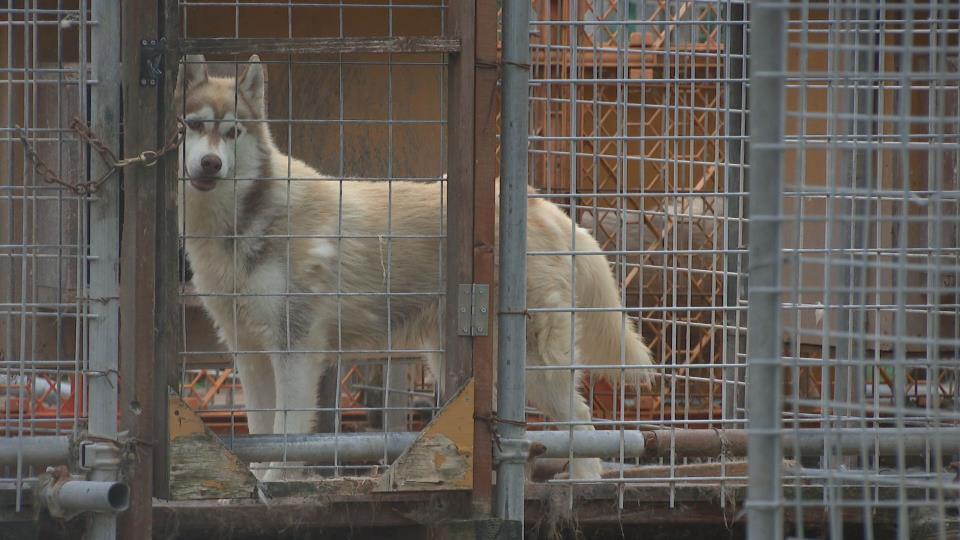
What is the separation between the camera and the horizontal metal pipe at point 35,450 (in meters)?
3.95

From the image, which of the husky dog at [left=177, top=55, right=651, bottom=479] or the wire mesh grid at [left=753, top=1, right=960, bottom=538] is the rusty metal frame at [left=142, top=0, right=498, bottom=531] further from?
the husky dog at [left=177, top=55, right=651, bottom=479]

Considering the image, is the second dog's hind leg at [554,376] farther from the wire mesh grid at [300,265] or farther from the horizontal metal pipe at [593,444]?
the horizontal metal pipe at [593,444]

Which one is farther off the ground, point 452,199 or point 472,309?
point 452,199

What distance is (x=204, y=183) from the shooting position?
551cm

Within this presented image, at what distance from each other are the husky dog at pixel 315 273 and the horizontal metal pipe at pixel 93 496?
1.86 m

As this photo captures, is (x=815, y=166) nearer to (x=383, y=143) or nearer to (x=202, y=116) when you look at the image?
(x=383, y=143)

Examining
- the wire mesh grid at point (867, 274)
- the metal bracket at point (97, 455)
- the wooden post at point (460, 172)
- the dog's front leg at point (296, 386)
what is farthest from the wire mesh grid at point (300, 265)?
the wire mesh grid at point (867, 274)

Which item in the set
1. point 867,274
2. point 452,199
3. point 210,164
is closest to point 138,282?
point 452,199

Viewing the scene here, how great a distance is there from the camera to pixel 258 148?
6.15 m

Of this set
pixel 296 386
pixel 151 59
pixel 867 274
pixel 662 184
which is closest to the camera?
pixel 151 59

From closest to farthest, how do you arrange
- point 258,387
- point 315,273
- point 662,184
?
1. point 315,273
2. point 258,387
3. point 662,184

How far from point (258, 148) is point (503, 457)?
264 cm

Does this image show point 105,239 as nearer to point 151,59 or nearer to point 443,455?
point 151,59

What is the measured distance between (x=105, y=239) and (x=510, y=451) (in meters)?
1.48
